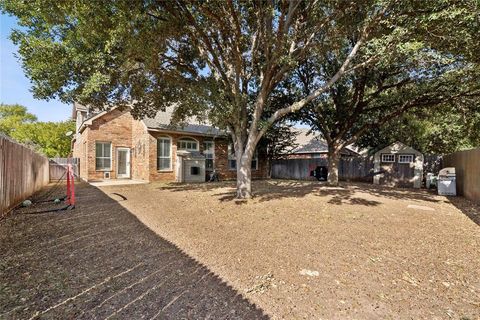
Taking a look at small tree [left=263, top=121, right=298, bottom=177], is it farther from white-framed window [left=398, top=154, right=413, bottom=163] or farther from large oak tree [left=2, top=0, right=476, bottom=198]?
large oak tree [left=2, top=0, right=476, bottom=198]

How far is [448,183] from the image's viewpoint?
10477 millimetres

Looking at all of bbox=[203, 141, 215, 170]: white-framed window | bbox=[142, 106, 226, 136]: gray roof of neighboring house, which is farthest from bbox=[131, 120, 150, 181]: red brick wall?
bbox=[203, 141, 215, 170]: white-framed window

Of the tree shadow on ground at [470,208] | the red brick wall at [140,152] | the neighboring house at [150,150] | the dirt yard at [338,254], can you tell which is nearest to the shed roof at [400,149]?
the tree shadow on ground at [470,208]

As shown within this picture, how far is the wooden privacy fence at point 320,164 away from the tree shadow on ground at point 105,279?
1537cm

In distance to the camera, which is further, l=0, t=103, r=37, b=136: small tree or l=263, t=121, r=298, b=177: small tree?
l=0, t=103, r=37, b=136: small tree

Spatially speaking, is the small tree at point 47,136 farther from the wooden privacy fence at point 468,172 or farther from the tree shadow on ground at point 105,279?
the wooden privacy fence at point 468,172

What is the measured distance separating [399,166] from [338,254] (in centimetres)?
1340

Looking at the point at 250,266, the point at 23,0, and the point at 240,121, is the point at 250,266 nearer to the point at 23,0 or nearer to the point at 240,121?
the point at 240,121

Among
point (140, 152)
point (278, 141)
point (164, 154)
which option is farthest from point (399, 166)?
point (140, 152)

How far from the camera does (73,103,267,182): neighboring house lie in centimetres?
1523

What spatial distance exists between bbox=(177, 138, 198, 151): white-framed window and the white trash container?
13.2 metres

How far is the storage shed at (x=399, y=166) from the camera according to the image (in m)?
14.1

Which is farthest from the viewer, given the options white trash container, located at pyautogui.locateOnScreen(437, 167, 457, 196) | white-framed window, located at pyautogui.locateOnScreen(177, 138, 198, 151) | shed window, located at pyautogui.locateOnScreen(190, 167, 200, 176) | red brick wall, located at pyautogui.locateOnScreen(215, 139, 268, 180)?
red brick wall, located at pyautogui.locateOnScreen(215, 139, 268, 180)

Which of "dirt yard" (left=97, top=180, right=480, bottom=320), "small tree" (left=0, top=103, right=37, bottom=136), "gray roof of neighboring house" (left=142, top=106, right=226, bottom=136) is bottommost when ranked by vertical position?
"dirt yard" (left=97, top=180, right=480, bottom=320)
